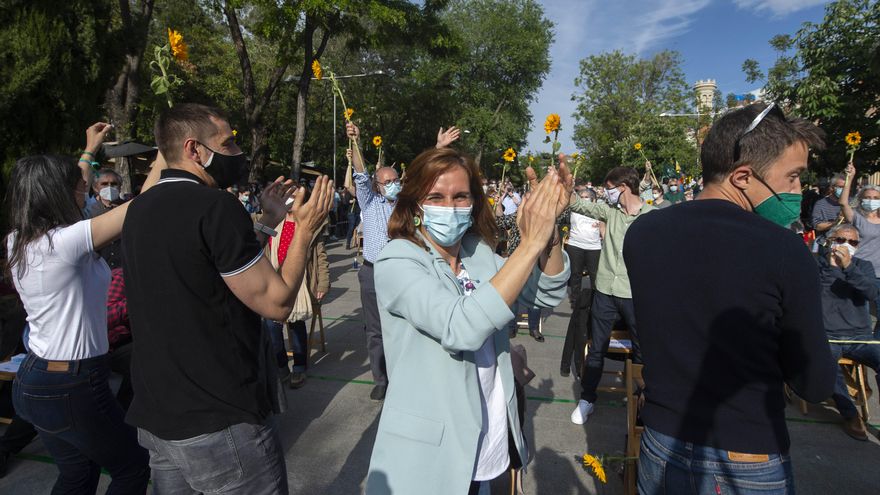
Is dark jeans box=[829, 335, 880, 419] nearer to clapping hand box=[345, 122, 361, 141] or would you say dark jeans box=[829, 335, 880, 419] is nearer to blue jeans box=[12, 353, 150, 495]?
clapping hand box=[345, 122, 361, 141]

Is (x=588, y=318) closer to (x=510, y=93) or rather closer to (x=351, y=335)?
(x=351, y=335)

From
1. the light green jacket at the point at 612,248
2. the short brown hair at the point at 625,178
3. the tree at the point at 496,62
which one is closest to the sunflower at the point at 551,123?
the light green jacket at the point at 612,248

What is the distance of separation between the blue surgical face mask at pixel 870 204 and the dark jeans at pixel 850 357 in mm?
2681

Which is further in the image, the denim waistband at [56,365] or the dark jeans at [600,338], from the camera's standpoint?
the dark jeans at [600,338]

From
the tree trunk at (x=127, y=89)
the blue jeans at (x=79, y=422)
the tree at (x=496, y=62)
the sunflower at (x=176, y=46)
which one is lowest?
the blue jeans at (x=79, y=422)

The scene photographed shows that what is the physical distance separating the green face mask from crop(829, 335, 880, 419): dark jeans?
3.36 m

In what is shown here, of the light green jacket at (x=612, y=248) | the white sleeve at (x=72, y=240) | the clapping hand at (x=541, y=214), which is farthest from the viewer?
the light green jacket at (x=612, y=248)

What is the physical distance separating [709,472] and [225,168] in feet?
6.52

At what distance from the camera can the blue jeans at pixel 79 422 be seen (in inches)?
83.6

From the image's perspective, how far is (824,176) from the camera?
11734 millimetres

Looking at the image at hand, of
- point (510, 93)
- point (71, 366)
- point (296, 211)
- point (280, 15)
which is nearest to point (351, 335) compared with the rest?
point (71, 366)

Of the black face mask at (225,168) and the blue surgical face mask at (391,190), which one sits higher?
the black face mask at (225,168)

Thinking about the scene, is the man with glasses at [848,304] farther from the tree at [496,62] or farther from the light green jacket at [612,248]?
the tree at [496,62]

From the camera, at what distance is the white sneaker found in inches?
165
